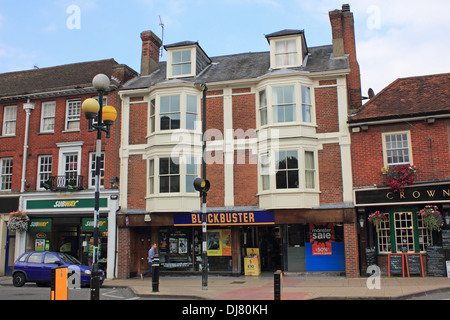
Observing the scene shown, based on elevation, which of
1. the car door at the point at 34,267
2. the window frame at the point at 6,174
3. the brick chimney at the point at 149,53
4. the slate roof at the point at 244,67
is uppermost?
the brick chimney at the point at 149,53

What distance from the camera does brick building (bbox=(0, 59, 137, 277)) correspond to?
21047 millimetres

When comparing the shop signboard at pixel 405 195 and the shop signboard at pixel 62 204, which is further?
the shop signboard at pixel 62 204

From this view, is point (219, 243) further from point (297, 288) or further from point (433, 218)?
point (433, 218)

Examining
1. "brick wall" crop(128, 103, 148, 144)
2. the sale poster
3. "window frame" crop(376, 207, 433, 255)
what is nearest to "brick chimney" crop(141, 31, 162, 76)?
"brick wall" crop(128, 103, 148, 144)

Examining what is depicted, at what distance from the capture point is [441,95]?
17688 mm

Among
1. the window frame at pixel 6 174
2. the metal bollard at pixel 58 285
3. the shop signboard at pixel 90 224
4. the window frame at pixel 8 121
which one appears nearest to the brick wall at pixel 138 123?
the shop signboard at pixel 90 224

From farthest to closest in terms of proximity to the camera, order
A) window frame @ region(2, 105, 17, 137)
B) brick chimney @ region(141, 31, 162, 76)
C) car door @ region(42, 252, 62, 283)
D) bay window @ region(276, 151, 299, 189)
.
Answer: window frame @ region(2, 105, 17, 137), brick chimney @ region(141, 31, 162, 76), bay window @ region(276, 151, 299, 189), car door @ region(42, 252, 62, 283)

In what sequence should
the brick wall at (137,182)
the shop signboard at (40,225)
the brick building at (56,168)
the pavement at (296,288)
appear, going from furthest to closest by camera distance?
the shop signboard at (40,225), the brick building at (56,168), the brick wall at (137,182), the pavement at (296,288)

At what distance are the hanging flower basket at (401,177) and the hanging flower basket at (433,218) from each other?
3.87 ft

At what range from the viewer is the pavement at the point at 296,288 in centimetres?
1294

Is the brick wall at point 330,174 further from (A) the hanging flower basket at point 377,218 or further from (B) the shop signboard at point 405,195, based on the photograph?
(A) the hanging flower basket at point 377,218

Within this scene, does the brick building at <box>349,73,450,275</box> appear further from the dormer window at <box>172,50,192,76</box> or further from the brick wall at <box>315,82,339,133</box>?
the dormer window at <box>172,50,192,76</box>

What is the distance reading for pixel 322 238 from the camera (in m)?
18.6

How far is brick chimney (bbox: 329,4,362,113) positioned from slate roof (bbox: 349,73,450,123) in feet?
3.51
